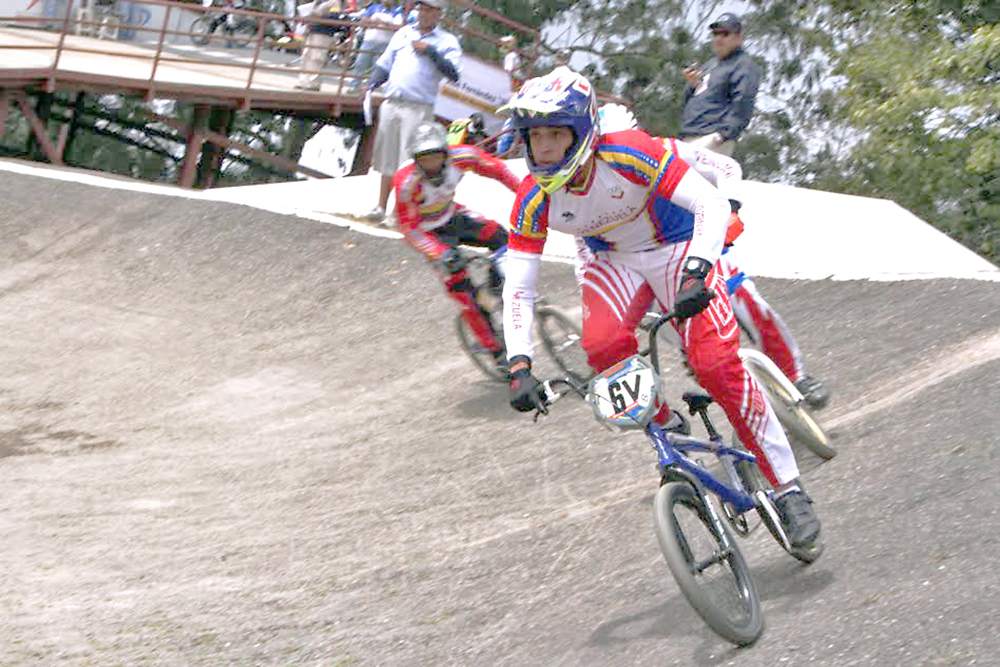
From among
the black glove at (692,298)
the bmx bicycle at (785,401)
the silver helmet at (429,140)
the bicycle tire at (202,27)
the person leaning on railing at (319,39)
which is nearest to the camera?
the black glove at (692,298)

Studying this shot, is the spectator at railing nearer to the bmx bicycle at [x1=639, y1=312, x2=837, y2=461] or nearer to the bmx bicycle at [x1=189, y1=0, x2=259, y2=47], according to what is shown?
the bmx bicycle at [x1=189, y1=0, x2=259, y2=47]

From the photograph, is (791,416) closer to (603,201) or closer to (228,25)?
(603,201)

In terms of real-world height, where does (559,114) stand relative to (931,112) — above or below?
above

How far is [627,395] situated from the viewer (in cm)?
590

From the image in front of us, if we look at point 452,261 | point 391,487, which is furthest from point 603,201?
point 452,261

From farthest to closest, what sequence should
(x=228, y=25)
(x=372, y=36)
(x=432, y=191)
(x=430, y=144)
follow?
(x=228, y=25) < (x=372, y=36) < (x=432, y=191) < (x=430, y=144)

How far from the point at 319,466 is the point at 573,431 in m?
1.70

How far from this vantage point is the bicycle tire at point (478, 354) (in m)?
11.0

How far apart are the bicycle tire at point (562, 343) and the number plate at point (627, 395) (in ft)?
15.4

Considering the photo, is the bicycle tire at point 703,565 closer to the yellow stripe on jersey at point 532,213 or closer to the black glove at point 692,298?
the black glove at point 692,298

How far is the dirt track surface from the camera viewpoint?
6.46 m

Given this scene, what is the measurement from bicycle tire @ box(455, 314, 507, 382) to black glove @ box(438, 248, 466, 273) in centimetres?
57

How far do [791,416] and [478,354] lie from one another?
382 cm

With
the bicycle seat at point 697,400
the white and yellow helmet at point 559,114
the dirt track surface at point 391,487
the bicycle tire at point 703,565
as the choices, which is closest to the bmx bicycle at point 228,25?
the dirt track surface at point 391,487
